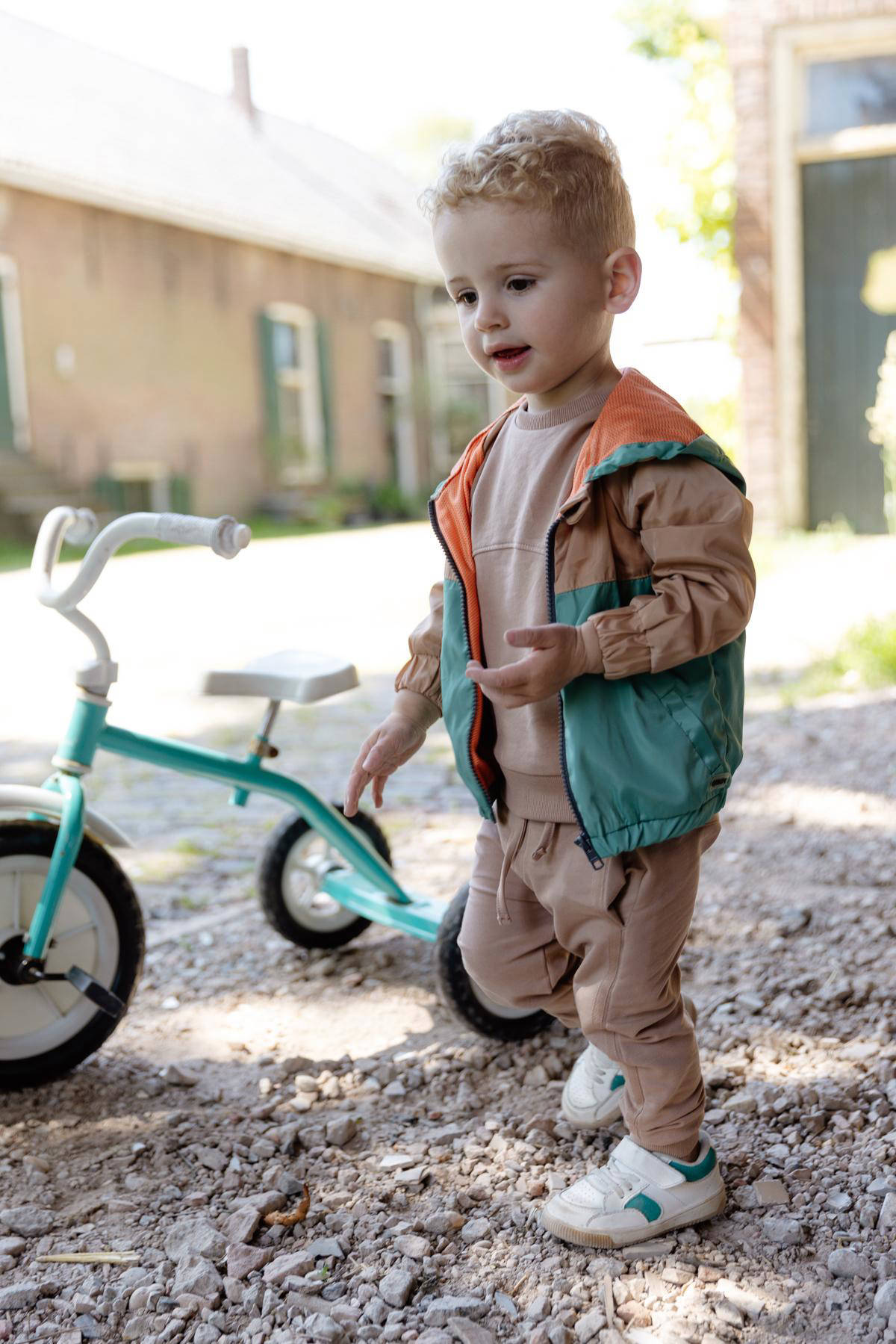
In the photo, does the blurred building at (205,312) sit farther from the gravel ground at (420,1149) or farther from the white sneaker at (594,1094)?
the white sneaker at (594,1094)

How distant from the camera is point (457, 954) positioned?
8.00 feet

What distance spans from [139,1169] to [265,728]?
94cm

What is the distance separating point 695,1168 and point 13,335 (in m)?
13.4

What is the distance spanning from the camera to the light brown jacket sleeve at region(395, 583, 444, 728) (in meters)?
2.02

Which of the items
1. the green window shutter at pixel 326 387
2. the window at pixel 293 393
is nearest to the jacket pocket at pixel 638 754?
the window at pixel 293 393

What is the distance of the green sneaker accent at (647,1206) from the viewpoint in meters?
1.85

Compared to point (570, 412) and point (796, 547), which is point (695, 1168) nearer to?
point (570, 412)

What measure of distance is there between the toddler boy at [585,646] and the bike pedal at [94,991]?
72 cm

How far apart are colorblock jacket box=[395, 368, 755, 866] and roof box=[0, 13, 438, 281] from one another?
325 cm

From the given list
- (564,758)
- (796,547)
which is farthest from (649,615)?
(796,547)

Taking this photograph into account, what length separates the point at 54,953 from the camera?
2.38 m

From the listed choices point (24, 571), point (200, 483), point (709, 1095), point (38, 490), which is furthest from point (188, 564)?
point (709, 1095)

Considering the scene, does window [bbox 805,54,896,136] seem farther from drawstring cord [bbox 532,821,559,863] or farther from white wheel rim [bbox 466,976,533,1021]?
drawstring cord [bbox 532,821,559,863]

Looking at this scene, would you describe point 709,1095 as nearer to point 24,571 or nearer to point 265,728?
point 265,728
